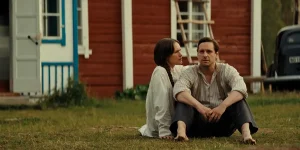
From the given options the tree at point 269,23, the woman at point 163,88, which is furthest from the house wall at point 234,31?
the tree at point 269,23

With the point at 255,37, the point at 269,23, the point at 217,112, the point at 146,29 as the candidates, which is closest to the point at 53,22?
the point at 146,29

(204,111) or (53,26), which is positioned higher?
(53,26)

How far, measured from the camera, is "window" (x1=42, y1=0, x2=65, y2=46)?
1928 centimetres

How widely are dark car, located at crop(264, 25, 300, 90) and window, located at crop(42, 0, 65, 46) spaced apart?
530 centimetres

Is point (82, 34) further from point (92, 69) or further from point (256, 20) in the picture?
point (256, 20)

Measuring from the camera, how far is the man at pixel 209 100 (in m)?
9.63

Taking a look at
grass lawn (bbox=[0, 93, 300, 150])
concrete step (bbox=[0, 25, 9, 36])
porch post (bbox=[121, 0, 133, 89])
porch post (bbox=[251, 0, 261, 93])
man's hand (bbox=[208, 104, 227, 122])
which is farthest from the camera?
porch post (bbox=[251, 0, 261, 93])

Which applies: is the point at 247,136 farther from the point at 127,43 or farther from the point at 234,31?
the point at 234,31

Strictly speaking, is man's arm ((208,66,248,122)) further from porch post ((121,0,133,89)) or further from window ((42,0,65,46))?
porch post ((121,0,133,89))

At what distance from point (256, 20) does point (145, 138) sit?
14.4 m

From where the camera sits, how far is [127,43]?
22.5 m

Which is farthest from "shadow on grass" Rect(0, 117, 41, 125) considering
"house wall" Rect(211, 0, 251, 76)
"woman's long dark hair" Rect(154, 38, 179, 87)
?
"house wall" Rect(211, 0, 251, 76)

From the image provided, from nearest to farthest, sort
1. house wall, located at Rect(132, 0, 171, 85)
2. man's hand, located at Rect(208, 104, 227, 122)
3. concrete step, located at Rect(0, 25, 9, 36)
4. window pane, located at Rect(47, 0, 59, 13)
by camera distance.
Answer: man's hand, located at Rect(208, 104, 227, 122) → concrete step, located at Rect(0, 25, 9, 36) → window pane, located at Rect(47, 0, 59, 13) → house wall, located at Rect(132, 0, 171, 85)

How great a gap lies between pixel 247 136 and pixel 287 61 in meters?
12.4
